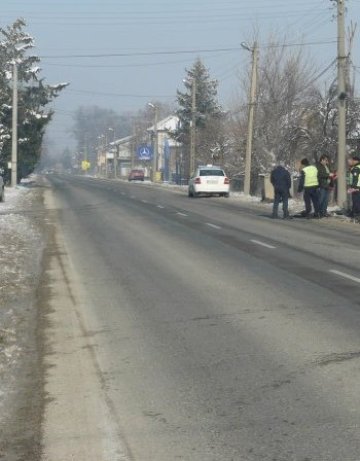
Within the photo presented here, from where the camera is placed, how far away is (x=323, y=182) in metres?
25.2

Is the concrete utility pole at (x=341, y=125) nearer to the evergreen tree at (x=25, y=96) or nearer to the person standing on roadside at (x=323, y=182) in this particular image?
the person standing on roadside at (x=323, y=182)

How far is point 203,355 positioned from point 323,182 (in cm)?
1823

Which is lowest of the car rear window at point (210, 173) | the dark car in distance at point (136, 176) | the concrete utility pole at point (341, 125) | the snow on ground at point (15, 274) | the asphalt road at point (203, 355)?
the dark car in distance at point (136, 176)

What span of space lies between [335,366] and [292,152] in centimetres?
4036

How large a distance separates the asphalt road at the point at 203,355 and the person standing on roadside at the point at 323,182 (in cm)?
925

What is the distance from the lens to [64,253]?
52.6 feet

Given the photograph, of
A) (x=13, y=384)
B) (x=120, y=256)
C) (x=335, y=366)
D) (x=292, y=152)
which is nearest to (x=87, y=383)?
(x=13, y=384)

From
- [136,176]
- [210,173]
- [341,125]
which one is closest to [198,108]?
[136,176]

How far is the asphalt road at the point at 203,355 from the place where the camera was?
534cm

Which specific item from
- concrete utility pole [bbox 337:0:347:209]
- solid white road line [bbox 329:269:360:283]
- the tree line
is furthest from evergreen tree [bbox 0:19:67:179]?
solid white road line [bbox 329:269:360:283]

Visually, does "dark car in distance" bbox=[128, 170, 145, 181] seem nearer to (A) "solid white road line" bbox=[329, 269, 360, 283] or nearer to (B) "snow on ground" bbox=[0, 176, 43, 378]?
(B) "snow on ground" bbox=[0, 176, 43, 378]

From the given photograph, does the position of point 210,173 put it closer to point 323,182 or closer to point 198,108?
point 323,182

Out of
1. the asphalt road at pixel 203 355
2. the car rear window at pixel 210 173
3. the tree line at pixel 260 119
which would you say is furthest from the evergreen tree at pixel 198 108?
the asphalt road at pixel 203 355

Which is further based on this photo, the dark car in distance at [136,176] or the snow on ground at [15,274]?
the dark car in distance at [136,176]
